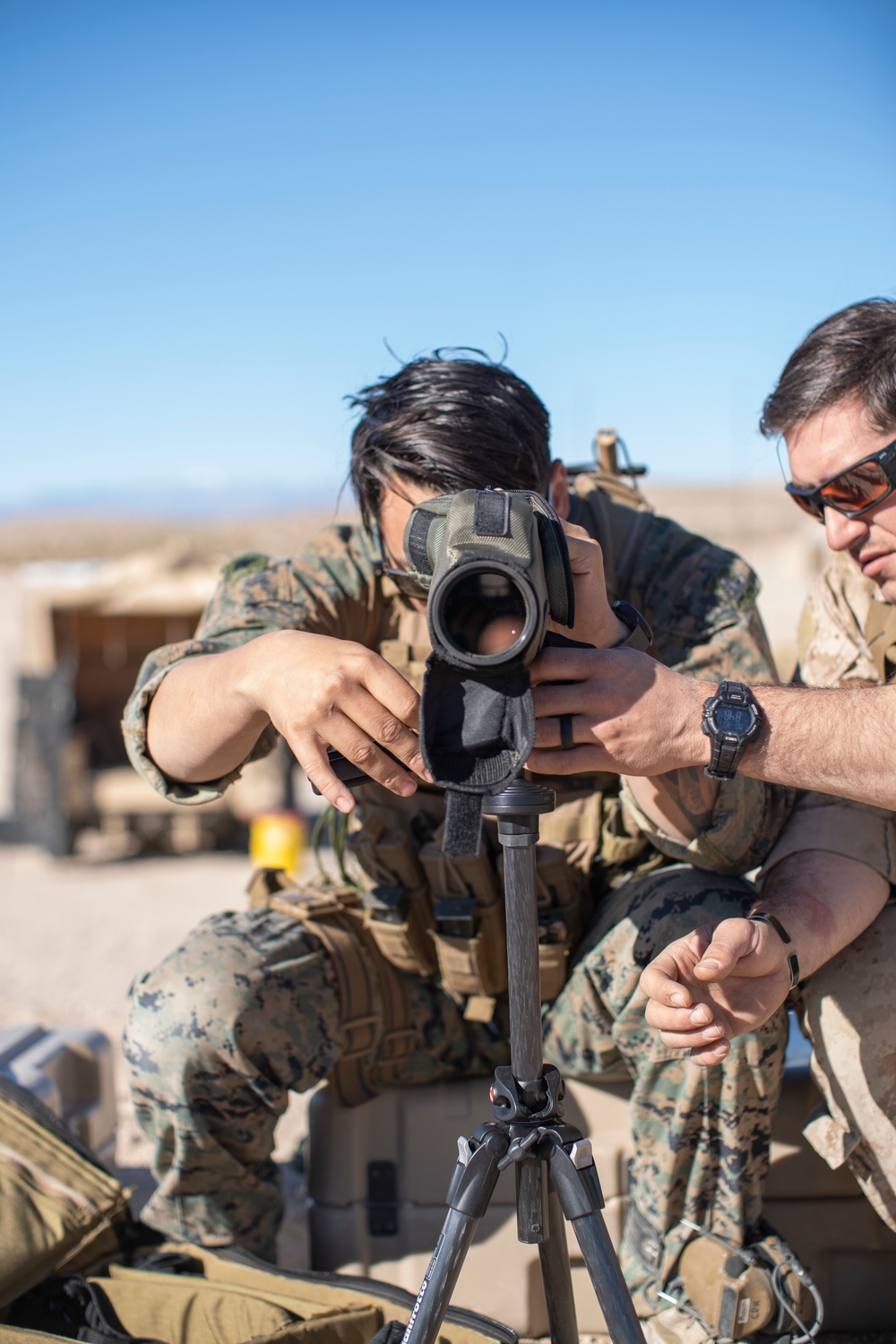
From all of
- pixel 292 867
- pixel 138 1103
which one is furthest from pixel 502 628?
pixel 292 867

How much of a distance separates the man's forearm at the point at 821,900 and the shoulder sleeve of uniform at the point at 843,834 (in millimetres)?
14

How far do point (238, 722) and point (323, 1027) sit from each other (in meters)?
0.73

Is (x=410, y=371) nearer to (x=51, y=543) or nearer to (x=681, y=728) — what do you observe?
(x=681, y=728)

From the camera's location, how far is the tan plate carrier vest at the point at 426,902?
89.4 inches

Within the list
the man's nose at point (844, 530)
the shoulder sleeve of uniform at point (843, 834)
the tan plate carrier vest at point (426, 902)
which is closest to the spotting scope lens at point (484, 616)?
the tan plate carrier vest at point (426, 902)

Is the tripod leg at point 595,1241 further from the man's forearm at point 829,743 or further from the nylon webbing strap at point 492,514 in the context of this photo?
the nylon webbing strap at point 492,514

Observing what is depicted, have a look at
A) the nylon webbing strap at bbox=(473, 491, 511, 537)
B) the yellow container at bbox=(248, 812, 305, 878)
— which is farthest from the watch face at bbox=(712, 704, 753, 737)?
the yellow container at bbox=(248, 812, 305, 878)

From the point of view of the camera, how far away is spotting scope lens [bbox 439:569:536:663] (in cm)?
138

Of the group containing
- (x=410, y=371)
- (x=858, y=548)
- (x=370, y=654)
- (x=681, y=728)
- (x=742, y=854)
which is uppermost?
(x=410, y=371)

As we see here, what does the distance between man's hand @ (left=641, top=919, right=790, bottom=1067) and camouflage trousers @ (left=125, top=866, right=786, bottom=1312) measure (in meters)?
0.21

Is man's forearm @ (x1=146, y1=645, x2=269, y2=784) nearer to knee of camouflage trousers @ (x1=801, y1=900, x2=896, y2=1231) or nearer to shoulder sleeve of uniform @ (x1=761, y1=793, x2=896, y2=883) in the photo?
shoulder sleeve of uniform @ (x1=761, y1=793, x2=896, y2=883)

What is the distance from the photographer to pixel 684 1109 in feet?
6.45

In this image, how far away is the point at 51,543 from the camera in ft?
179

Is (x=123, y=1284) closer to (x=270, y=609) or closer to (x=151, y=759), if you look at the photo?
(x=151, y=759)
